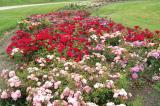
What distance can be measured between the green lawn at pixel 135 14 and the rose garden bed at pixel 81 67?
12.2 ft

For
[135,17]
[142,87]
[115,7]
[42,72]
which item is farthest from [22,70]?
[115,7]

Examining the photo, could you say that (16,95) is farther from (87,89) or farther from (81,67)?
(81,67)

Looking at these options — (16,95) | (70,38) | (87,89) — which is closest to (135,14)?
(70,38)

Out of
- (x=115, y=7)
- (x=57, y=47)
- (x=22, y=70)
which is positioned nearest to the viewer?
(x=22, y=70)

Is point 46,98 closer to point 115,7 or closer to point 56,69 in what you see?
point 56,69

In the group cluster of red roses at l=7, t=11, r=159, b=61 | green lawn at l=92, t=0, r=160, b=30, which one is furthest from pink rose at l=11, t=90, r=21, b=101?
green lawn at l=92, t=0, r=160, b=30

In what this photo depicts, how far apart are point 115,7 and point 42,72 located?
14.6 meters

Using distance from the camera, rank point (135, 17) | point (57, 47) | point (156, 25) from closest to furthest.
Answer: point (57, 47) < point (156, 25) < point (135, 17)

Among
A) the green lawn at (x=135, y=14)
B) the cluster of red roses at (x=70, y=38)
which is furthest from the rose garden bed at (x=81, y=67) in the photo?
the green lawn at (x=135, y=14)

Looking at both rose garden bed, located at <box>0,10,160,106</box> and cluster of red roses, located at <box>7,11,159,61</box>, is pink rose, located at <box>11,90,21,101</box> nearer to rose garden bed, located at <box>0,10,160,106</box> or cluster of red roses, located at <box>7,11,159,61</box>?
rose garden bed, located at <box>0,10,160,106</box>

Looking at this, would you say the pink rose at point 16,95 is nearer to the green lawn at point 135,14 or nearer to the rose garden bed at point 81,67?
the rose garden bed at point 81,67

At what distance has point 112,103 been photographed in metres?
7.69

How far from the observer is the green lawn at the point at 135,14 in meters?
17.8

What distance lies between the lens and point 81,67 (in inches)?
375
